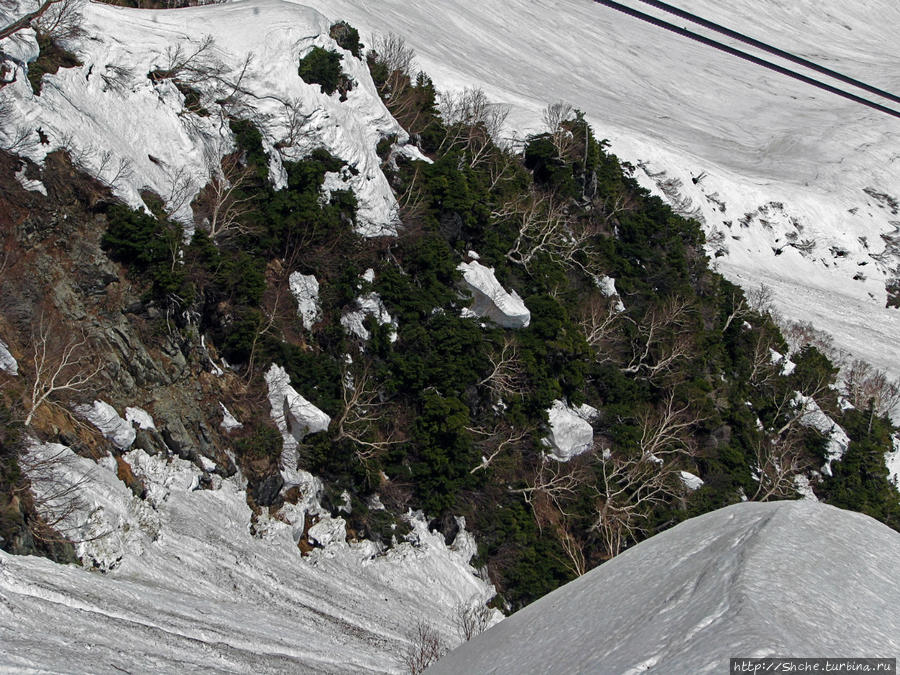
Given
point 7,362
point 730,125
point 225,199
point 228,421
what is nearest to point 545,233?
point 225,199

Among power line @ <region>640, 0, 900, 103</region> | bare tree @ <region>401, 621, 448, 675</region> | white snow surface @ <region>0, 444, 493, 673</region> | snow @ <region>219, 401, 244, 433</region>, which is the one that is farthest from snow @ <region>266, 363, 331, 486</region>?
power line @ <region>640, 0, 900, 103</region>

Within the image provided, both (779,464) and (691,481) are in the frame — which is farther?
(779,464)

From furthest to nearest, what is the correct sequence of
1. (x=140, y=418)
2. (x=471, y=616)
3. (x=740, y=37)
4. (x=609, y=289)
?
(x=609, y=289) → (x=471, y=616) → (x=140, y=418) → (x=740, y=37)

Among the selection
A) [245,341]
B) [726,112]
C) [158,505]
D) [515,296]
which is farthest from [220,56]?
[726,112]

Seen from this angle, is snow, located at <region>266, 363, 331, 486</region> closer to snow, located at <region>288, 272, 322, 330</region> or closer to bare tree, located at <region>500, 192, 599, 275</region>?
snow, located at <region>288, 272, 322, 330</region>

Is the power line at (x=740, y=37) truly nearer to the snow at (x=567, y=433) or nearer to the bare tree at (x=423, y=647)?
the bare tree at (x=423, y=647)

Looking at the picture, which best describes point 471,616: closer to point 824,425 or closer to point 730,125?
point 824,425
